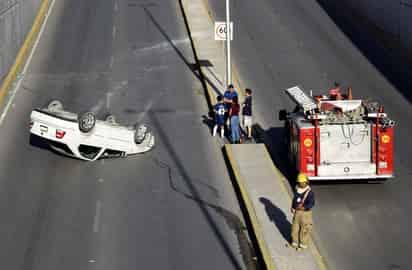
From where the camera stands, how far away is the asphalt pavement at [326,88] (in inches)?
804

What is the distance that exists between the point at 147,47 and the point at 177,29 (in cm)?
324

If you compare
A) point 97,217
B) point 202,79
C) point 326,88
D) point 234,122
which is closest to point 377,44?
point 326,88

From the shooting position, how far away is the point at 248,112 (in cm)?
2686

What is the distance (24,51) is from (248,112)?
47.6 feet

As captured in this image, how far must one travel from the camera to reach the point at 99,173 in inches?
982

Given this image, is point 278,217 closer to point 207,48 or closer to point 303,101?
point 303,101

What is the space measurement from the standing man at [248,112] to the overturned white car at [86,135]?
3.01 metres

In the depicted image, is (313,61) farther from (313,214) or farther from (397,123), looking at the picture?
(313,214)

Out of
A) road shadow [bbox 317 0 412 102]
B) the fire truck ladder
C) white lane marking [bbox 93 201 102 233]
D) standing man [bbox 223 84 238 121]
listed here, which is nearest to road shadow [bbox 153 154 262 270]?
white lane marking [bbox 93 201 102 233]

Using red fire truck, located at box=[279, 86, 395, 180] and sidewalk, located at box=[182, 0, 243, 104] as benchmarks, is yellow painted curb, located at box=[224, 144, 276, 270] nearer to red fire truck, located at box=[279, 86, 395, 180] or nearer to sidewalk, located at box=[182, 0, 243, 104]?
red fire truck, located at box=[279, 86, 395, 180]

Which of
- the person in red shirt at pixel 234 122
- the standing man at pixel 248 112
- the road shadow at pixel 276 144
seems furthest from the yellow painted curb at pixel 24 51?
the road shadow at pixel 276 144

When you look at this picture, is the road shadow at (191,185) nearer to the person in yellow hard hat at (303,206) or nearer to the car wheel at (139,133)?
the car wheel at (139,133)

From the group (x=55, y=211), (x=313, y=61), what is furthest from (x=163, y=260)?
(x=313, y=61)

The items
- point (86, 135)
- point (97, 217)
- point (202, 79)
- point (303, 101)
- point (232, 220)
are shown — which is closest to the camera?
point (232, 220)
